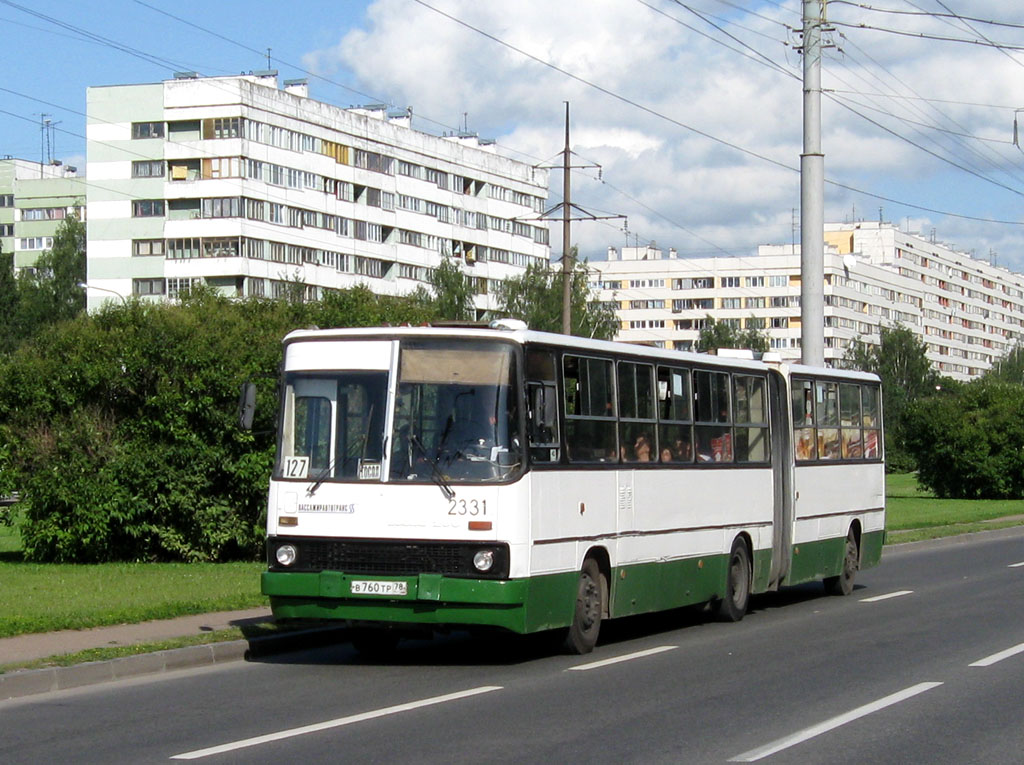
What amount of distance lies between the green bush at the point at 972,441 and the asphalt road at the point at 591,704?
147 feet

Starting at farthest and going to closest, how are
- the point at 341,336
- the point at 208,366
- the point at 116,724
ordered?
the point at 208,366 < the point at 341,336 < the point at 116,724

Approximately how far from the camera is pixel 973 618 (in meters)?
17.1

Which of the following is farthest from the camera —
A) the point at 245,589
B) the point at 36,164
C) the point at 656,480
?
the point at 36,164

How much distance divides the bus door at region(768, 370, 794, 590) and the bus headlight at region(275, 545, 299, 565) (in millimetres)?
7584

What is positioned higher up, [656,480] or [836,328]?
[836,328]

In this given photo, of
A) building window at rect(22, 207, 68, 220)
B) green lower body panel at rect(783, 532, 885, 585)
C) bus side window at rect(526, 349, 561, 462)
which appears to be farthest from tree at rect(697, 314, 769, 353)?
bus side window at rect(526, 349, 561, 462)

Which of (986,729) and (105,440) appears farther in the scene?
(105,440)

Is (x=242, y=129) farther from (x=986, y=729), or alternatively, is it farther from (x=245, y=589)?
(x=986, y=729)

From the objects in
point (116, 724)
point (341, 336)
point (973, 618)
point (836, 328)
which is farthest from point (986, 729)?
point (836, 328)

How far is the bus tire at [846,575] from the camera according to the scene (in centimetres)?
2134

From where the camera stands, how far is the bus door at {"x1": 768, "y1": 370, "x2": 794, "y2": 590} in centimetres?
1917

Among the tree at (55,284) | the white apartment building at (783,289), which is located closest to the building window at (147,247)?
the tree at (55,284)

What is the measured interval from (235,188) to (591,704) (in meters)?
81.7

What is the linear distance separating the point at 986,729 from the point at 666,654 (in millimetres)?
4676
